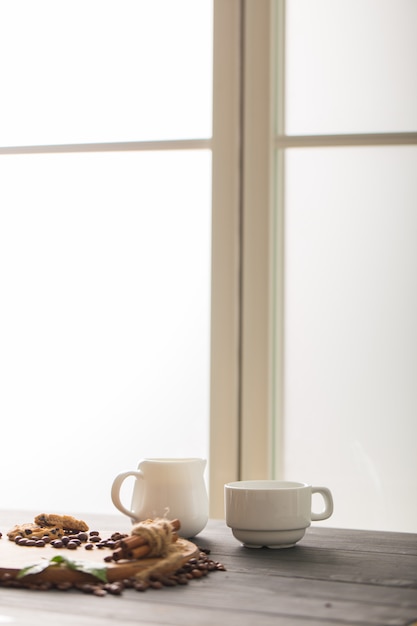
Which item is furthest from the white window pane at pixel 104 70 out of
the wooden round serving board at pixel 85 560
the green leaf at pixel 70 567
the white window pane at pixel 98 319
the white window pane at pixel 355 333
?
the green leaf at pixel 70 567

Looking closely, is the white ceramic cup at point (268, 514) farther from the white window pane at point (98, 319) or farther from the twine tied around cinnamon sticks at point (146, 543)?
the white window pane at point (98, 319)

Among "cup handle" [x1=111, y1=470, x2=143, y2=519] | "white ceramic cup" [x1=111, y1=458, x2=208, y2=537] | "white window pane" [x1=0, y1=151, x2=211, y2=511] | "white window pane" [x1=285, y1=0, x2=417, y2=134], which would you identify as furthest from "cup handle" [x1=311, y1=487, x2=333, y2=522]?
"white window pane" [x1=285, y1=0, x2=417, y2=134]

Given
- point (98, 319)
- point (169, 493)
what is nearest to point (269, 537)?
point (169, 493)

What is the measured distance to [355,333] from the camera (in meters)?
2.52

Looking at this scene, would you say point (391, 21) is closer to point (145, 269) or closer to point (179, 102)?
point (179, 102)

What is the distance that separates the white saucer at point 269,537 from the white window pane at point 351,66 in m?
1.47

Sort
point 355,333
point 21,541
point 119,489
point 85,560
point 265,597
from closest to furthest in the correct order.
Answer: point 265,597 < point 85,560 < point 21,541 < point 119,489 < point 355,333

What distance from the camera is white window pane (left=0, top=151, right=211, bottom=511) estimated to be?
104 inches

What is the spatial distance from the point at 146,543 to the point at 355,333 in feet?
4.68

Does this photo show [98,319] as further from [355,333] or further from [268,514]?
[268,514]

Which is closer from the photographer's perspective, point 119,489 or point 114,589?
point 114,589

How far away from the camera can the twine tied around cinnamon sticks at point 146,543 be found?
119 cm

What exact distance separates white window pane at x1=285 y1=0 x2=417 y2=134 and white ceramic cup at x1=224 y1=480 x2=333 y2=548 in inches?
56.7

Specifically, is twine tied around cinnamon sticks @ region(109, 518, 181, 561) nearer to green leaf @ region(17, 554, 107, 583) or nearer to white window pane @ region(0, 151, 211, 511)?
green leaf @ region(17, 554, 107, 583)
